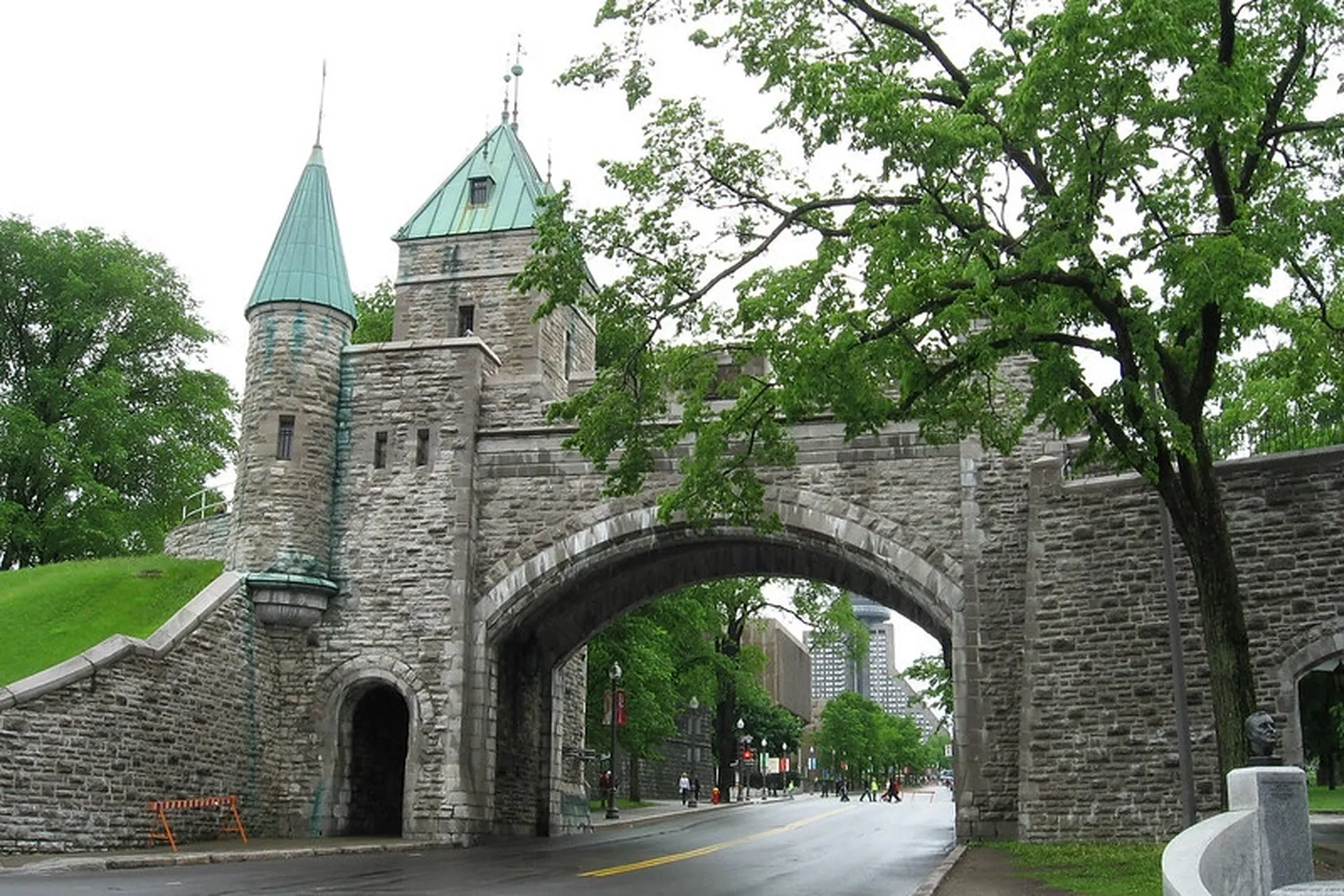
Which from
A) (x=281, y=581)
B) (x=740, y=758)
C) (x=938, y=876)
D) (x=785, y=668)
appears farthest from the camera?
(x=785, y=668)

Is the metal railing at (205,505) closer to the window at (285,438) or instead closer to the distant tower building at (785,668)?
the window at (285,438)

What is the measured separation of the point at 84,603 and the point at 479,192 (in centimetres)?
1560

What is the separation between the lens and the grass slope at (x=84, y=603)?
783 inches

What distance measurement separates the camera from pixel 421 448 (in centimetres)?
2398

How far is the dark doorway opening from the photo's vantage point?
2403cm

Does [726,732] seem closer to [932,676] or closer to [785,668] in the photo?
[932,676]

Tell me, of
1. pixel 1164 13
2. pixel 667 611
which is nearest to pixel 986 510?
pixel 1164 13

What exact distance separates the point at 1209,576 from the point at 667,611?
22851 millimetres

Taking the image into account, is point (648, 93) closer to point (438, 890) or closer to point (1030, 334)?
point (1030, 334)

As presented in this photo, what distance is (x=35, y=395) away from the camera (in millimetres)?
37062

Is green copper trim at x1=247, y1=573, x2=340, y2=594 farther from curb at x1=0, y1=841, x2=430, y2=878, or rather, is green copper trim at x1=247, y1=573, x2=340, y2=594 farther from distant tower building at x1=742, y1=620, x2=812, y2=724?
distant tower building at x1=742, y1=620, x2=812, y2=724

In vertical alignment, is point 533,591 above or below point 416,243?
below

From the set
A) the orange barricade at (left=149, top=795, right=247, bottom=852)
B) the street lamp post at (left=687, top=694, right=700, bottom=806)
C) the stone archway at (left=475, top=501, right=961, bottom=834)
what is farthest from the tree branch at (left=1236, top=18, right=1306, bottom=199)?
the street lamp post at (left=687, top=694, right=700, bottom=806)

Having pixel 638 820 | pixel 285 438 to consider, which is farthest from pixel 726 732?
pixel 285 438
